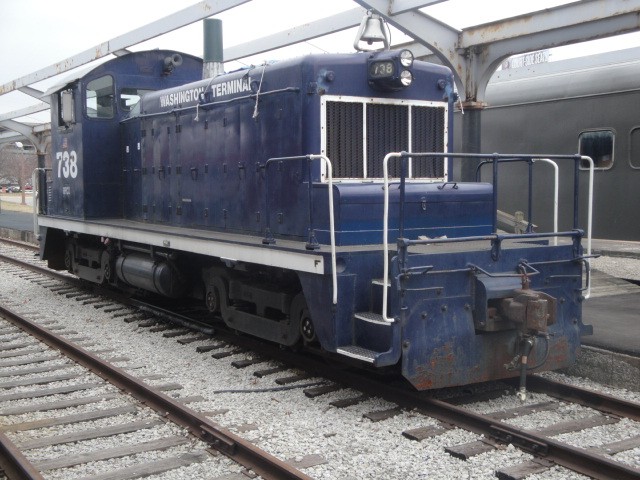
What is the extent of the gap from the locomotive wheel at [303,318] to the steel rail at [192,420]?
125 cm

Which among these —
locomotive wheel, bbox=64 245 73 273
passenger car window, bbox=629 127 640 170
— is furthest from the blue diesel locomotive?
passenger car window, bbox=629 127 640 170

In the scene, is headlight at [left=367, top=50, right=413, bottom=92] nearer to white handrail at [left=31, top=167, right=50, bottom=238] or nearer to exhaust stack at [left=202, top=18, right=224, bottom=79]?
exhaust stack at [left=202, top=18, right=224, bottom=79]

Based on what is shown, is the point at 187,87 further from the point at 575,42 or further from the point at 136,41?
the point at 136,41

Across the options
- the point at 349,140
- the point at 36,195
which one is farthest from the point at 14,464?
the point at 36,195

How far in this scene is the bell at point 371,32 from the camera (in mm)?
6148

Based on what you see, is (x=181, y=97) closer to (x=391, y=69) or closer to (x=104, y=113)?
(x=104, y=113)

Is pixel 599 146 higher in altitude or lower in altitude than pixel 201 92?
lower

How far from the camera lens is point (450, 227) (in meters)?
6.26

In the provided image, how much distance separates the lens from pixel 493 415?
5066 mm

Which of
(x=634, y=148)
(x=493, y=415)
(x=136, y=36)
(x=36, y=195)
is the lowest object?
(x=493, y=415)

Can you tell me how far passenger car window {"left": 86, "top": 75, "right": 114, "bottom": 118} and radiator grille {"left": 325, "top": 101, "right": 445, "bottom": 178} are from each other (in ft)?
15.8

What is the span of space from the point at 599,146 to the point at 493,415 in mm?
8209

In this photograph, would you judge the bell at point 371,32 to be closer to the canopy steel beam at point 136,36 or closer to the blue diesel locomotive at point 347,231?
the blue diesel locomotive at point 347,231

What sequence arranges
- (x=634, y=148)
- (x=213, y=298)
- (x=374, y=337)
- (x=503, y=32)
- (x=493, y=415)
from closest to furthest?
1. (x=493, y=415)
2. (x=374, y=337)
3. (x=213, y=298)
4. (x=503, y=32)
5. (x=634, y=148)
